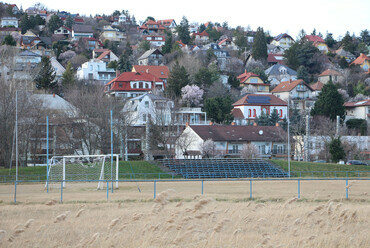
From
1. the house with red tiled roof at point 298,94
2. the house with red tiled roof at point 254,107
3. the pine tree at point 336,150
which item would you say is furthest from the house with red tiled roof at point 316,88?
the pine tree at point 336,150

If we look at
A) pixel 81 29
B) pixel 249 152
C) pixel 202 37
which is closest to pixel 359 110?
pixel 249 152

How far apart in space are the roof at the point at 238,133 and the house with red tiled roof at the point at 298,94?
3125 cm

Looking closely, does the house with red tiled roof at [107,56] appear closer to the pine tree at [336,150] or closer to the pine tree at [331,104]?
the pine tree at [331,104]

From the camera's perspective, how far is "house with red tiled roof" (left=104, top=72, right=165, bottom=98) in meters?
96.2

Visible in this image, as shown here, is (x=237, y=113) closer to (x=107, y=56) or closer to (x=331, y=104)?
(x=331, y=104)

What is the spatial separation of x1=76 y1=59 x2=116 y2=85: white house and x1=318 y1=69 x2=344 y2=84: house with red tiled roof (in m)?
44.9

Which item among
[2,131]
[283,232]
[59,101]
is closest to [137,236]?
[283,232]

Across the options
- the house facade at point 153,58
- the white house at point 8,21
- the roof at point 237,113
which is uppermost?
the white house at point 8,21

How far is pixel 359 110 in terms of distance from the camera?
92.9 metres

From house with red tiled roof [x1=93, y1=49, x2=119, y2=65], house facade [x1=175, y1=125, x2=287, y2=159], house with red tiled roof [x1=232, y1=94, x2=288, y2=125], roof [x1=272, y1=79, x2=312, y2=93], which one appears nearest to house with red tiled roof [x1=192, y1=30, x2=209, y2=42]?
house with red tiled roof [x1=93, y1=49, x2=119, y2=65]

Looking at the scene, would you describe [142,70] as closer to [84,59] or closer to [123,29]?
[84,59]

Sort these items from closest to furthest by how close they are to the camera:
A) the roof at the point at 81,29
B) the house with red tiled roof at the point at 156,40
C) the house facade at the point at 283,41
→ the roof at the point at 81,29 < the house with red tiled roof at the point at 156,40 < the house facade at the point at 283,41

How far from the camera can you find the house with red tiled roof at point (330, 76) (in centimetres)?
11794

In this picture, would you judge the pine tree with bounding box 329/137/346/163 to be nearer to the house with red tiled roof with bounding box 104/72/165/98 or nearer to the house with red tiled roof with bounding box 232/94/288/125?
the house with red tiled roof with bounding box 232/94/288/125
